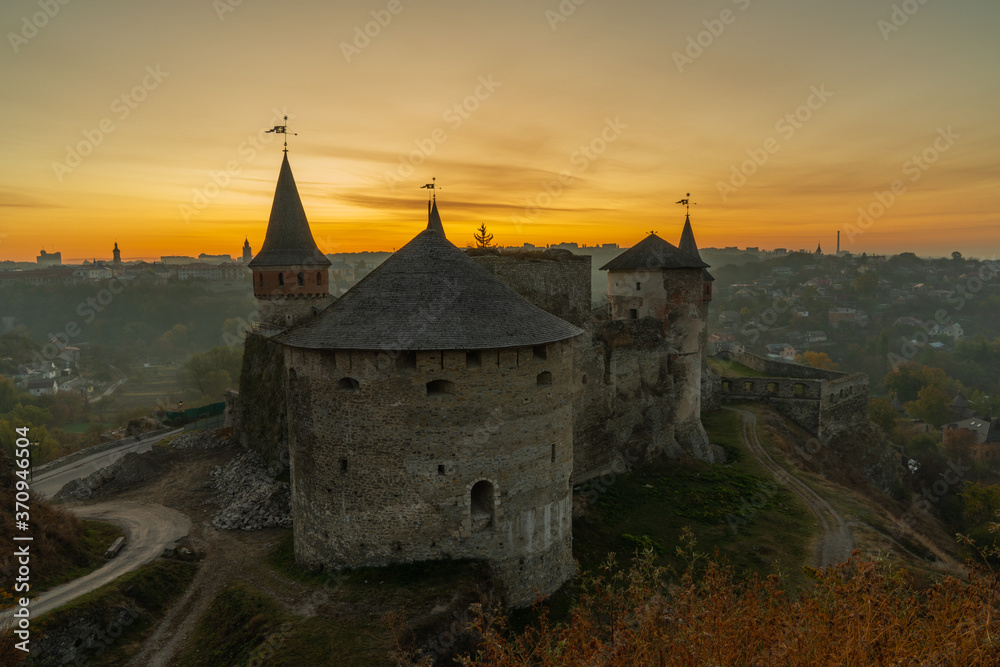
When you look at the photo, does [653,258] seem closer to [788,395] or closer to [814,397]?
[788,395]

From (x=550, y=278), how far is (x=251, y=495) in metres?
14.2

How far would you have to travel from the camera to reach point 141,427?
35.6 m

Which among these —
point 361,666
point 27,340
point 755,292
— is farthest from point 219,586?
point 755,292

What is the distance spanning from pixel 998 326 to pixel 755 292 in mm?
41385

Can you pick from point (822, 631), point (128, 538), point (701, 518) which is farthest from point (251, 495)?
point (822, 631)

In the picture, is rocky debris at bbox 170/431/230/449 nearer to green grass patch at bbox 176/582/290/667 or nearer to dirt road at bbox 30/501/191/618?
dirt road at bbox 30/501/191/618

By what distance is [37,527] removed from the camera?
1595cm

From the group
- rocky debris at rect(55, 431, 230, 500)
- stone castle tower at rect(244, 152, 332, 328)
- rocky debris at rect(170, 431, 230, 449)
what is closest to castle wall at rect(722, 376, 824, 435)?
stone castle tower at rect(244, 152, 332, 328)

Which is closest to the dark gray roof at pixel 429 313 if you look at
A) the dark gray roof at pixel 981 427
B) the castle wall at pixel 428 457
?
the castle wall at pixel 428 457

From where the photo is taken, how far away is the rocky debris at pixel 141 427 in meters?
35.2

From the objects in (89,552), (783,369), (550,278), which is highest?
(550,278)

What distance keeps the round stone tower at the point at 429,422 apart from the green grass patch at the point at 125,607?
14.1 feet

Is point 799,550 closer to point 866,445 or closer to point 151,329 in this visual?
point 866,445

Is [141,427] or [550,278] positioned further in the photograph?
[141,427]
